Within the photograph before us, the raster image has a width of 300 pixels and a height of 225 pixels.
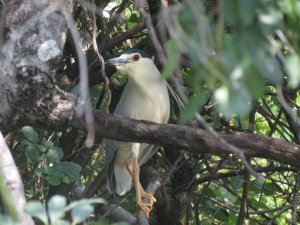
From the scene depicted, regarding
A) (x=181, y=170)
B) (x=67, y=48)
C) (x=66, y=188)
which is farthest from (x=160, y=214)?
(x=67, y=48)

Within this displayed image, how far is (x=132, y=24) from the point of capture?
13.6 ft

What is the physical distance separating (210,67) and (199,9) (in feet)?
0.43

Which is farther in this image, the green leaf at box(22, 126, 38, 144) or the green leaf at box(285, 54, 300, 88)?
the green leaf at box(22, 126, 38, 144)

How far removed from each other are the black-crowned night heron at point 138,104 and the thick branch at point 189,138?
118cm

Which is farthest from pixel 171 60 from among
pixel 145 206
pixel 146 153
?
pixel 146 153

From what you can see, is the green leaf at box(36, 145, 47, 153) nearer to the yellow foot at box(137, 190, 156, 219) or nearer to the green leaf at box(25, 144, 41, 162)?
the green leaf at box(25, 144, 41, 162)

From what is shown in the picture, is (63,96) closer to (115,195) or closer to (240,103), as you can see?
(240,103)

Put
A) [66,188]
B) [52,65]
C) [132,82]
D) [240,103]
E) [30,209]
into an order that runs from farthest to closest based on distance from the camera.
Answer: [132,82] → [66,188] → [52,65] → [30,209] → [240,103]

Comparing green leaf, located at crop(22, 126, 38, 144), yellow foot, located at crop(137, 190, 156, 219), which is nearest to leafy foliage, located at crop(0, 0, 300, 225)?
green leaf, located at crop(22, 126, 38, 144)

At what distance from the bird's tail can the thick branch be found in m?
1.62

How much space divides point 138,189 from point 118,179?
1.52 feet

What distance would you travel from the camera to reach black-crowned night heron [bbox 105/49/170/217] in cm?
398

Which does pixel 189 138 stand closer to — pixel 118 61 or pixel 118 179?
pixel 118 61

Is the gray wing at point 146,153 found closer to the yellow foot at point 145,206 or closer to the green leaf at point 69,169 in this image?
the yellow foot at point 145,206
